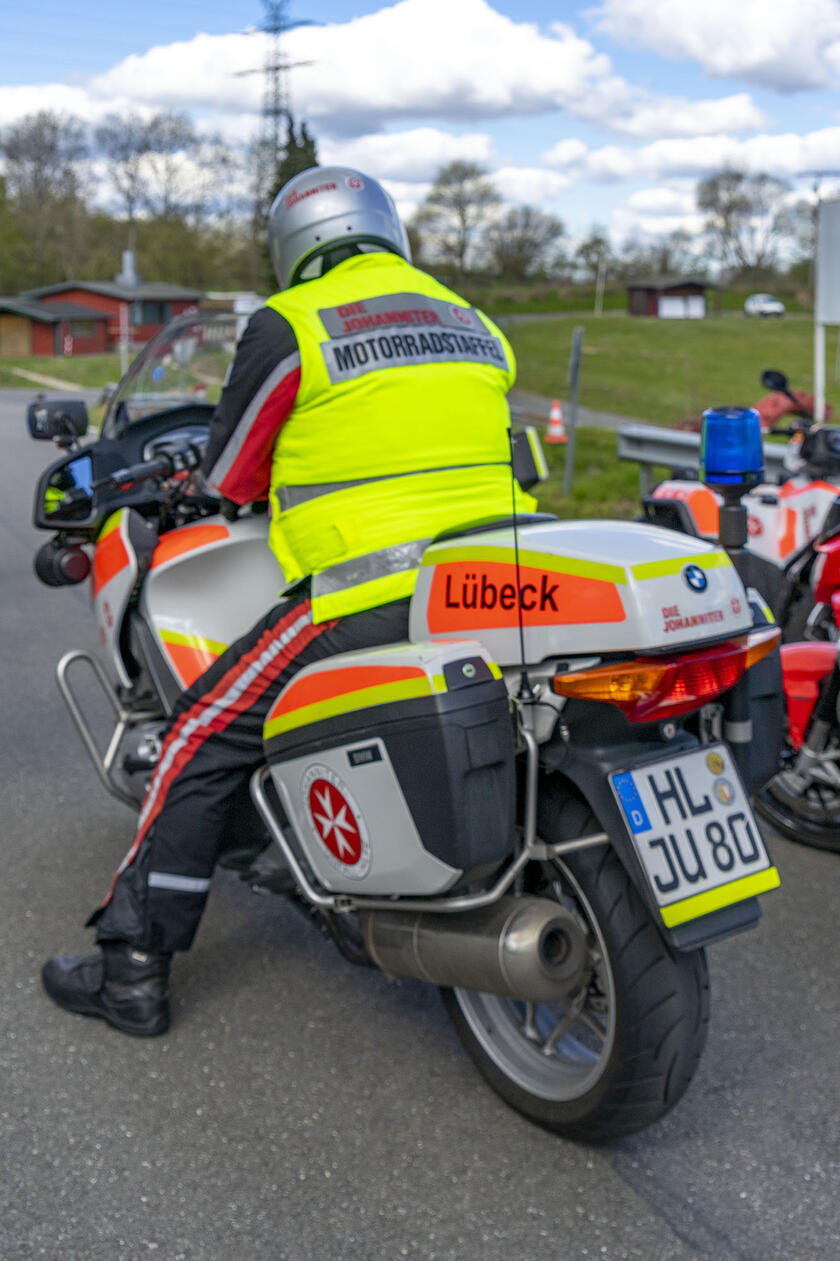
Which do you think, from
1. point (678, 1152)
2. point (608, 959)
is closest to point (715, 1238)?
point (678, 1152)

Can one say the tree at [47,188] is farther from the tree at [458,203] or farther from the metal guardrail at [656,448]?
the metal guardrail at [656,448]

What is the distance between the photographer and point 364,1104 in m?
3.12

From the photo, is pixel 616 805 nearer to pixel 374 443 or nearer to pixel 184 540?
pixel 374 443

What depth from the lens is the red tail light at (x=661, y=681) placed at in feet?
8.60

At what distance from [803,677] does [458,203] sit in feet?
190

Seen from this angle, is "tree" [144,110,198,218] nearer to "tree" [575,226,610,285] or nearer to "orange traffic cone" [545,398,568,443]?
"tree" [575,226,610,285]

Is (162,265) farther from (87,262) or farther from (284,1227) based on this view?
(284,1227)

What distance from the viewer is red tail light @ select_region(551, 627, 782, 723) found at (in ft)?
8.60

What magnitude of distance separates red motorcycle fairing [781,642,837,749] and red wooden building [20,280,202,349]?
5907cm

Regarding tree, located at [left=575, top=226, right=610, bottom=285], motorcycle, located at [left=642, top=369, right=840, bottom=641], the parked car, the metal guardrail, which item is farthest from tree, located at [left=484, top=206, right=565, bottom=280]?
motorcycle, located at [left=642, top=369, right=840, bottom=641]

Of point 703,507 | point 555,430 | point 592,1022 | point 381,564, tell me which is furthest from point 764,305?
point 592,1022

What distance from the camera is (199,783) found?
333 cm

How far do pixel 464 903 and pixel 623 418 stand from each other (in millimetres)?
25108

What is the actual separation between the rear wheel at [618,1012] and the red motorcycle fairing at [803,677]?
1765mm
